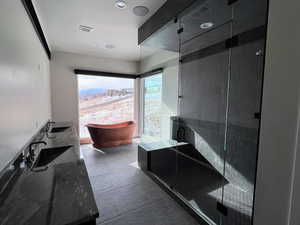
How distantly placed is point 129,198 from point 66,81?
374 centimetres

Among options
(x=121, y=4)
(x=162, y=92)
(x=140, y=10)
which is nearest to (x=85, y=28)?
(x=121, y=4)

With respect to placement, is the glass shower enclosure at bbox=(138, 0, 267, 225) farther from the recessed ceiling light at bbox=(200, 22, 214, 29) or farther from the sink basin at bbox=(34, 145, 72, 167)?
the sink basin at bbox=(34, 145, 72, 167)

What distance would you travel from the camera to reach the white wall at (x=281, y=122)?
0.89 m

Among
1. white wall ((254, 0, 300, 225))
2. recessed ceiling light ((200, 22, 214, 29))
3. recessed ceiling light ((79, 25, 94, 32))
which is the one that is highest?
recessed ceiling light ((79, 25, 94, 32))

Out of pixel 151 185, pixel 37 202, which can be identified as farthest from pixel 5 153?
pixel 151 185

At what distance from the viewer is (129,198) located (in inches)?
83.4

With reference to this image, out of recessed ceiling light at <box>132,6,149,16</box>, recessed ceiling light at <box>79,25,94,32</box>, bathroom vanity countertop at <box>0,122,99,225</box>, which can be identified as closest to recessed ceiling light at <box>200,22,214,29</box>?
recessed ceiling light at <box>132,6,149,16</box>

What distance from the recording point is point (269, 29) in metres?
1.01

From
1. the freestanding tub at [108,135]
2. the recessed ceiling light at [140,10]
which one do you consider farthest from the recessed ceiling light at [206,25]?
the freestanding tub at [108,135]

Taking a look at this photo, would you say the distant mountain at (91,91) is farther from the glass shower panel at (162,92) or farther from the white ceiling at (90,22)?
the glass shower panel at (162,92)

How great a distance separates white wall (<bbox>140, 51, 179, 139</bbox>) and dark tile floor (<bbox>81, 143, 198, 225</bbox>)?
132cm

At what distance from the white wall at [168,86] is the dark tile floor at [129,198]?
132 cm

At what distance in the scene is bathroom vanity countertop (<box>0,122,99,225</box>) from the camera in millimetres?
671

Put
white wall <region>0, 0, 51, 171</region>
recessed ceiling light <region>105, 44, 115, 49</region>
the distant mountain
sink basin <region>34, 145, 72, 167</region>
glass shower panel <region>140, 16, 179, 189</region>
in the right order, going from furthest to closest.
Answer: the distant mountain, recessed ceiling light <region>105, 44, 115, 49</region>, glass shower panel <region>140, 16, 179, 189</region>, sink basin <region>34, 145, 72, 167</region>, white wall <region>0, 0, 51, 171</region>
